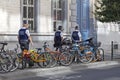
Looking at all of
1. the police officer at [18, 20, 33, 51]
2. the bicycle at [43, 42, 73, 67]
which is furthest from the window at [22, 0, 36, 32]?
the police officer at [18, 20, 33, 51]

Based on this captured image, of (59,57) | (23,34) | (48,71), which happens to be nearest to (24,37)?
(23,34)

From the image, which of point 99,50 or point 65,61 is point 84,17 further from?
point 65,61

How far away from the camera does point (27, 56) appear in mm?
16109

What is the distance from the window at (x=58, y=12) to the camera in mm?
23919

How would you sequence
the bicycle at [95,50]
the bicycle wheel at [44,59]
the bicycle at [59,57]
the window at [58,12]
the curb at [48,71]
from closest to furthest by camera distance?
the curb at [48,71] → the bicycle wheel at [44,59] → the bicycle at [59,57] → the bicycle at [95,50] → the window at [58,12]

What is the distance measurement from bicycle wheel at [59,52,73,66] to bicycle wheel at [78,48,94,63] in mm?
939

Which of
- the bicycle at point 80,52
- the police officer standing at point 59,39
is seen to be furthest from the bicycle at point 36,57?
the police officer standing at point 59,39

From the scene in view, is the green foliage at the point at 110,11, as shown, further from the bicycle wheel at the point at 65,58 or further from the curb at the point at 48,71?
the bicycle wheel at the point at 65,58

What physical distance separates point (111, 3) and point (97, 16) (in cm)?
131

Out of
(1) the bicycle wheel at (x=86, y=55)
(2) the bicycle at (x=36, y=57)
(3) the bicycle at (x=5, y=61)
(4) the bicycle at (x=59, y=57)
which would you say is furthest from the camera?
(1) the bicycle wheel at (x=86, y=55)

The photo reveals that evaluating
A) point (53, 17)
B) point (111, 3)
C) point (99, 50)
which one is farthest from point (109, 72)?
point (53, 17)

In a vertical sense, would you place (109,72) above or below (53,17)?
below

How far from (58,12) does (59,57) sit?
746 centimetres

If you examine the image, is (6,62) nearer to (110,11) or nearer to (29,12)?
(29,12)
